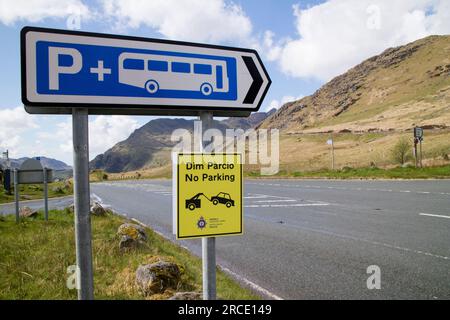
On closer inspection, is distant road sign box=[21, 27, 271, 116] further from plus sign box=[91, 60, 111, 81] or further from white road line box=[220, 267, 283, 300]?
white road line box=[220, 267, 283, 300]

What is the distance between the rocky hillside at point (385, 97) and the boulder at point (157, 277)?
61605 millimetres

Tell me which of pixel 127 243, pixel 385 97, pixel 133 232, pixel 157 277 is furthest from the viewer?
pixel 385 97

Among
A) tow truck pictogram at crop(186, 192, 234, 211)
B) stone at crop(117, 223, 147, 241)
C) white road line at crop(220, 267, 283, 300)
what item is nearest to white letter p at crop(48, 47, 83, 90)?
tow truck pictogram at crop(186, 192, 234, 211)

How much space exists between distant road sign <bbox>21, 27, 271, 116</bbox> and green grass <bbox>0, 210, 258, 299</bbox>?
248 centimetres

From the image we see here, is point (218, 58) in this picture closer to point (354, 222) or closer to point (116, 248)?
point (116, 248)

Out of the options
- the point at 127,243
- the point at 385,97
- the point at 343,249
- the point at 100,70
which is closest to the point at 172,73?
the point at 100,70

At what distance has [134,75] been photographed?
2314 mm

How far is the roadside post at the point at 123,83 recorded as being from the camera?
2150mm

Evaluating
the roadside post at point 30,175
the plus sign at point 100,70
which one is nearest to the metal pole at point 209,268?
the plus sign at point 100,70

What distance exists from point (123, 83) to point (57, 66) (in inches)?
14.9

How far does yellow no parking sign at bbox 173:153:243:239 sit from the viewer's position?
233 cm

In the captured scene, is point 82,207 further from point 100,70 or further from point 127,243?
Result: point 127,243

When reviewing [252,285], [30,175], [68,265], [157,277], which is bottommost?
[252,285]

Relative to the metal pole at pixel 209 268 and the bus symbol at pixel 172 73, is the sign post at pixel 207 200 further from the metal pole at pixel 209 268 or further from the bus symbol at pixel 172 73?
the bus symbol at pixel 172 73
